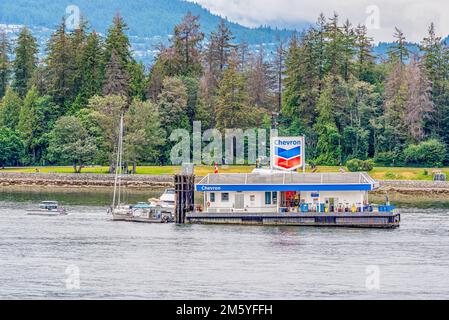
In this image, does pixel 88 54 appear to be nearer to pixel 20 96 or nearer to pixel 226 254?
pixel 20 96

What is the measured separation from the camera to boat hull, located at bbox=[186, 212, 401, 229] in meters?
78.3

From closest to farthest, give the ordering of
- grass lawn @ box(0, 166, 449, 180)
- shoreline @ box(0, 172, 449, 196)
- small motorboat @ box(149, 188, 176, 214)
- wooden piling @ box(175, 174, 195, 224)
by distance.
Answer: wooden piling @ box(175, 174, 195, 224) → small motorboat @ box(149, 188, 176, 214) → shoreline @ box(0, 172, 449, 196) → grass lawn @ box(0, 166, 449, 180)

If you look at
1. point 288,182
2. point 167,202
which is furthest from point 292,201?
point 167,202

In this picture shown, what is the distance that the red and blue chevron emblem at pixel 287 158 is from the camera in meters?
82.5

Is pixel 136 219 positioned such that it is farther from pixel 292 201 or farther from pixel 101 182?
pixel 101 182

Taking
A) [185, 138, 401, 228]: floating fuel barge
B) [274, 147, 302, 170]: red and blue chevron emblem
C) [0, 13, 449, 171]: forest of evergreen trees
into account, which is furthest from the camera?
[0, 13, 449, 171]: forest of evergreen trees

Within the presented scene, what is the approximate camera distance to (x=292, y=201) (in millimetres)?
81000

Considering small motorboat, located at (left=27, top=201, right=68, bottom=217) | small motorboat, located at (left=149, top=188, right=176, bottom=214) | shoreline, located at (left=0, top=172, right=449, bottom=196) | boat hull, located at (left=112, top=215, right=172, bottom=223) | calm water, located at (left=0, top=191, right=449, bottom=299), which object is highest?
shoreline, located at (left=0, top=172, right=449, bottom=196)

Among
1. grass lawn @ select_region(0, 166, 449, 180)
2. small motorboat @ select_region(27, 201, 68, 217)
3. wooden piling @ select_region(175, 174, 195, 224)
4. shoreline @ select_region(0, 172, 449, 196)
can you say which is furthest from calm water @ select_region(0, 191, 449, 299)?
grass lawn @ select_region(0, 166, 449, 180)

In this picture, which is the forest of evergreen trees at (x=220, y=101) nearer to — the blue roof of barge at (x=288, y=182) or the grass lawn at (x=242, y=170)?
the grass lawn at (x=242, y=170)

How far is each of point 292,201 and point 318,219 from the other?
302 cm

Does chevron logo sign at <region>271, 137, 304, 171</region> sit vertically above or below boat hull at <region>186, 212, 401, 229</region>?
above

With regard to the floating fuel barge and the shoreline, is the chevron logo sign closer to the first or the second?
the floating fuel barge
